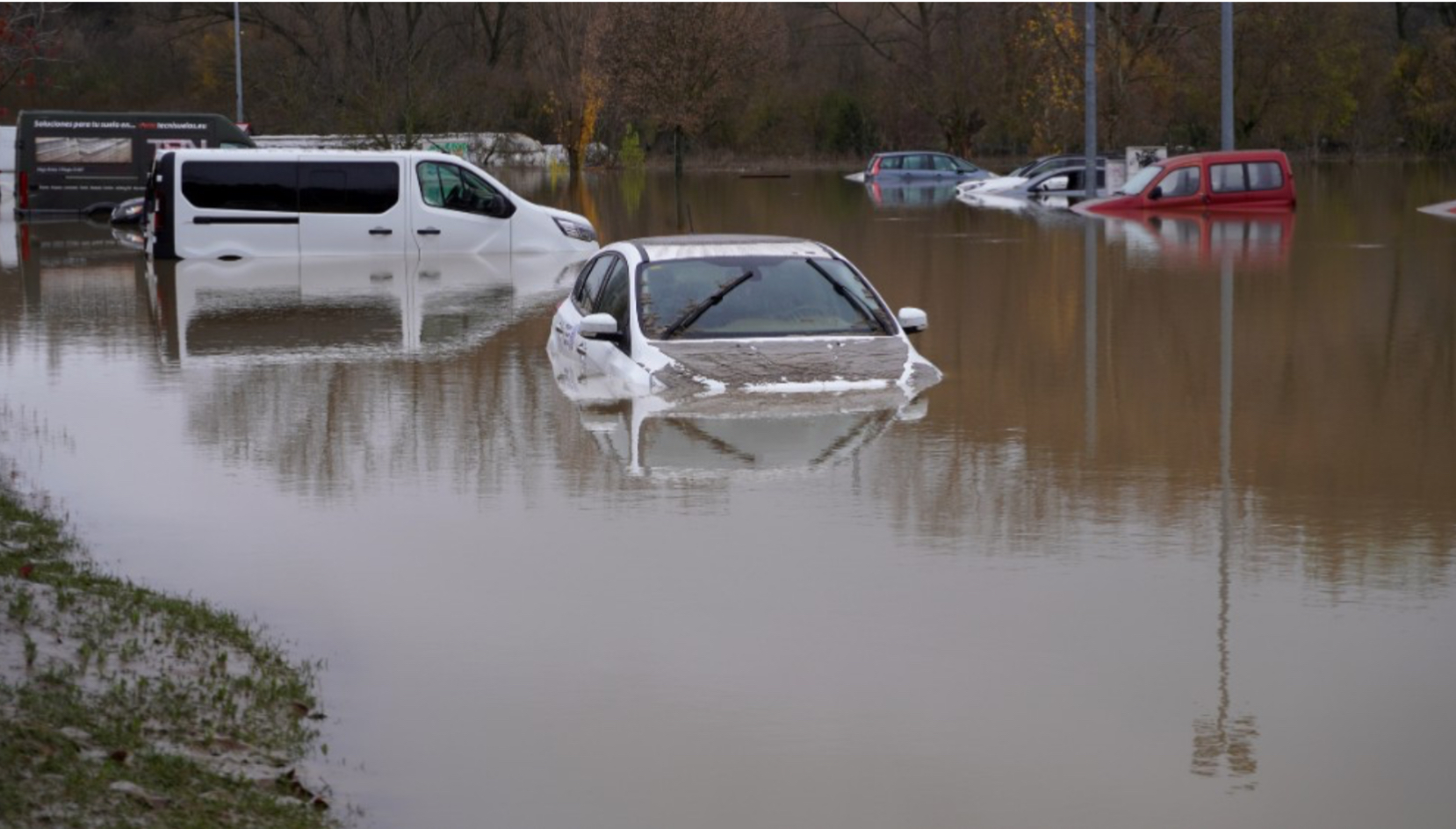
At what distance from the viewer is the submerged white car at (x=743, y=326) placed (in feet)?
48.3

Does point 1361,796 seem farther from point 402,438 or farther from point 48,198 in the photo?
point 48,198

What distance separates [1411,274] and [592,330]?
14766mm

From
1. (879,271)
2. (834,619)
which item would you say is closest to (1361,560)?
(834,619)

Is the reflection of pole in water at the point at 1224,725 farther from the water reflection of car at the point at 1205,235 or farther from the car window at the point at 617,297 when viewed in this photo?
the water reflection of car at the point at 1205,235

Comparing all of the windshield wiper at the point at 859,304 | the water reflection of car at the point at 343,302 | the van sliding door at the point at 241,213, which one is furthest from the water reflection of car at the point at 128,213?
the windshield wiper at the point at 859,304

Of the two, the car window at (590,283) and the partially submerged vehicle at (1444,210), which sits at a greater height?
the partially submerged vehicle at (1444,210)

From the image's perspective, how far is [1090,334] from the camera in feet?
65.1

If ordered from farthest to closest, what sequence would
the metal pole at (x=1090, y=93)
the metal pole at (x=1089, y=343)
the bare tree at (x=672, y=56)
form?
the bare tree at (x=672, y=56) → the metal pole at (x=1090, y=93) → the metal pole at (x=1089, y=343)

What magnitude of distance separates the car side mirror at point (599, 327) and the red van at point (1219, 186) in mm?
29416

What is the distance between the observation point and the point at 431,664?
26.6 ft

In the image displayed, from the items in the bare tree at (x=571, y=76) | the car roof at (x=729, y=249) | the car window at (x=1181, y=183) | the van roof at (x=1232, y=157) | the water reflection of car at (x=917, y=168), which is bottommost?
the car roof at (x=729, y=249)

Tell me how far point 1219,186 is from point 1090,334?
952 inches

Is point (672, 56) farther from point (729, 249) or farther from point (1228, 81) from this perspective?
point (729, 249)

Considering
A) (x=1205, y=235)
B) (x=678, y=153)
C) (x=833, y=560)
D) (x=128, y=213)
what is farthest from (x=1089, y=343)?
(x=678, y=153)
